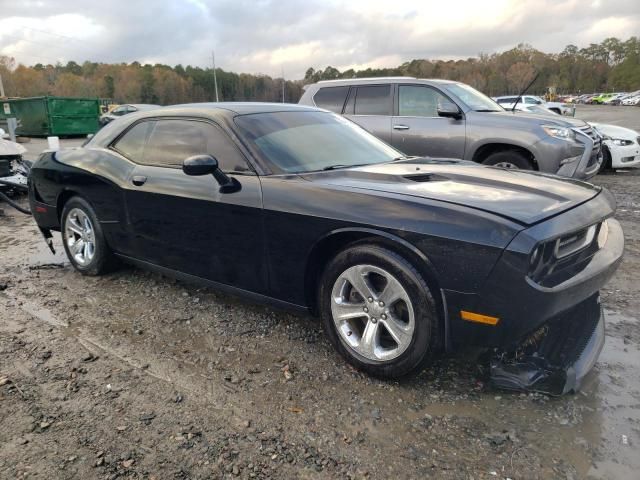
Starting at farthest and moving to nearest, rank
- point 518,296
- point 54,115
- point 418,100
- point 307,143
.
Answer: point 54,115, point 418,100, point 307,143, point 518,296

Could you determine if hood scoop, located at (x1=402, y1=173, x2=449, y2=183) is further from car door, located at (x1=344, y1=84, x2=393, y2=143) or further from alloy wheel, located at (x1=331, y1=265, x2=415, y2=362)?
car door, located at (x1=344, y1=84, x2=393, y2=143)

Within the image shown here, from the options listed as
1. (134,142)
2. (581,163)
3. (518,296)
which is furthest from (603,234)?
(581,163)

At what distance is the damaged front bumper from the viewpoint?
2.48 m

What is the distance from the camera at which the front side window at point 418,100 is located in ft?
23.0

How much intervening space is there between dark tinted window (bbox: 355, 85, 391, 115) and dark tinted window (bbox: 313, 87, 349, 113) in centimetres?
29

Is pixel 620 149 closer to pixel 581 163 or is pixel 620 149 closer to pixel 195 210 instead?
pixel 581 163

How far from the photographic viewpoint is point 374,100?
755cm

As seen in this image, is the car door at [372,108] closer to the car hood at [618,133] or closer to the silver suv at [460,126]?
the silver suv at [460,126]

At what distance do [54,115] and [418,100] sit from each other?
20045 mm

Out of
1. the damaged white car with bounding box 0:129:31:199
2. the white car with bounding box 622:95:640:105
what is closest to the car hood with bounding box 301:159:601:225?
the damaged white car with bounding box 0:129:31:199

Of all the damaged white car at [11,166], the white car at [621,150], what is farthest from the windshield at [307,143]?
the white car at [621,150]

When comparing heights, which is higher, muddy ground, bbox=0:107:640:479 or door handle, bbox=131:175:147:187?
door handle, bbox=131:175:147:187

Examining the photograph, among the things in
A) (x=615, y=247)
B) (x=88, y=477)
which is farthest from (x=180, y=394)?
(x=615, y=247)

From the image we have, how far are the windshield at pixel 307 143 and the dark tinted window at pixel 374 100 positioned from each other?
12.0 feet
